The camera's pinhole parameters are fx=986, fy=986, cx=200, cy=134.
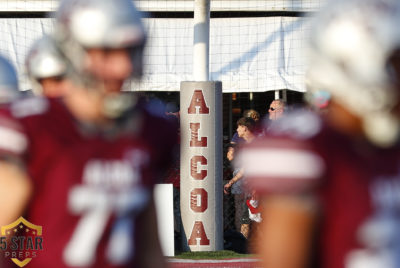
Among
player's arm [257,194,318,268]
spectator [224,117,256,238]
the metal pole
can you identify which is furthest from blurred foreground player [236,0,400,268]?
the metal pole

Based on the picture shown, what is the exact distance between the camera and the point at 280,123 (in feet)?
8.74

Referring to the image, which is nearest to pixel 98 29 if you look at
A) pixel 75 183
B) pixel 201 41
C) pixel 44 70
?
pixel 75 183

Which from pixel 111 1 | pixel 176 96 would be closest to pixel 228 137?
pixel 176 96

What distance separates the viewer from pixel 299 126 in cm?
260

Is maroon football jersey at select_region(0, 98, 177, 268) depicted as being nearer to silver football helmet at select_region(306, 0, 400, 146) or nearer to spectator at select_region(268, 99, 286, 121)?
silver football helmet at select_region(306, 0, 400, 146)

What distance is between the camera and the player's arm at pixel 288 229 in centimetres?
250

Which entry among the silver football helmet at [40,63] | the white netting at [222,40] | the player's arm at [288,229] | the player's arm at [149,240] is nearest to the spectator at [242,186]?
the white netting at [222,40]

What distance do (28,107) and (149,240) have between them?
60 cm

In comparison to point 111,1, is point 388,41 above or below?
below

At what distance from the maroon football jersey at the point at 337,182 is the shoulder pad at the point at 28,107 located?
827 millimetres

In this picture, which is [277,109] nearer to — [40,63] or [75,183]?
Result: [40,63]

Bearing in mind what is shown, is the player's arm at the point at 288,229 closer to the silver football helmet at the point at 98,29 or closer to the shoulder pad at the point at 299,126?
the shoulder pad at the point at 299,126

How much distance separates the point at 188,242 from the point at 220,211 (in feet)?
1.77

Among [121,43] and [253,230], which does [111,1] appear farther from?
[253,230]
